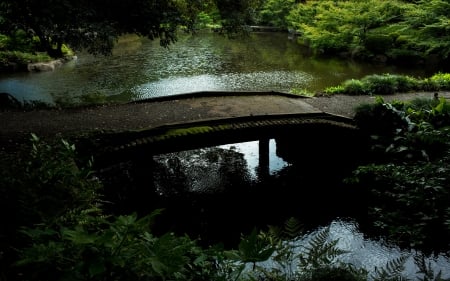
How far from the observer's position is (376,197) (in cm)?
798

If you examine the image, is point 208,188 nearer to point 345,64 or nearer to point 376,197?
point 376,197

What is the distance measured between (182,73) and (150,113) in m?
12.9

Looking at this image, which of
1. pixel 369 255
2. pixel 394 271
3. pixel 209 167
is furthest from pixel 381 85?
pixel 394 271

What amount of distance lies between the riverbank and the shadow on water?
0.83 metres

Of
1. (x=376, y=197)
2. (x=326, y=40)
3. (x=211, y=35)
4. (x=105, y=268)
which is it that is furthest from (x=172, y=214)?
(x=211, y=35)

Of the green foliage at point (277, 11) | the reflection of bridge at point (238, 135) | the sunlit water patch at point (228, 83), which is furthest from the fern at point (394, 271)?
the green foliage at point (277, 11)

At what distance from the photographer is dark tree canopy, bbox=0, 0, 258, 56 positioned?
6590 millimetres

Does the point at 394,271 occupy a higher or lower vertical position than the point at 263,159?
higher

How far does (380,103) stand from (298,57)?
19.4m

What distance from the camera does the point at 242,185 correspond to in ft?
31.0

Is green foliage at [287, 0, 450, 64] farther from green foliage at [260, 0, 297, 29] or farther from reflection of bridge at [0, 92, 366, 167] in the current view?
reflection of bridge at [0, 92, 366, 167]

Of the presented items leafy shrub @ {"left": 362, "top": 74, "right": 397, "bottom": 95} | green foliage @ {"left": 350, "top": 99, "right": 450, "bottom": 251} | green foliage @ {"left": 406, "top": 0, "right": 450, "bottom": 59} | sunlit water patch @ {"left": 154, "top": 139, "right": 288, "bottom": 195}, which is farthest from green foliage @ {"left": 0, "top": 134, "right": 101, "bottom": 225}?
green foliage @ {"left": 406, "top": 0, "right": 450, "bottom": 59}

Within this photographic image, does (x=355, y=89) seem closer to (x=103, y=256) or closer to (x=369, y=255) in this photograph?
(x=369, y=255)

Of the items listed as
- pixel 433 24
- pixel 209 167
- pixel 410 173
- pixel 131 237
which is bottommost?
pixel 209 167
